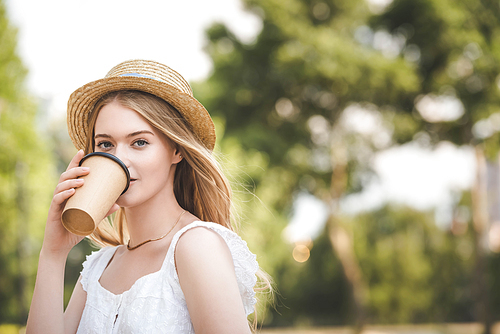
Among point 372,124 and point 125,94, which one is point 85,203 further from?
point 372,124

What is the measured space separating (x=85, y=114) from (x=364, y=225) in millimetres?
16954

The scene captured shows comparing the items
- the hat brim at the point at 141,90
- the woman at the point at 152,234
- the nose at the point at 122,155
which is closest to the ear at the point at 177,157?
the woman at the point at 152,234

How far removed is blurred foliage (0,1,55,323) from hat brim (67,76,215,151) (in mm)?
8188

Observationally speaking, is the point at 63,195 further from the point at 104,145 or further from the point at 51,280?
the point at 51,280

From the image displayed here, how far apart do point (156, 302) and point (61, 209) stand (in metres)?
0.46

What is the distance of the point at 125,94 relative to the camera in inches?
63.9

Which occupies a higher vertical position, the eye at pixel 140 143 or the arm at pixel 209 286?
the eye at pixel 140 143

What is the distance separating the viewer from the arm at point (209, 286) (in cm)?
129

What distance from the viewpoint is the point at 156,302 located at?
56.7 inches

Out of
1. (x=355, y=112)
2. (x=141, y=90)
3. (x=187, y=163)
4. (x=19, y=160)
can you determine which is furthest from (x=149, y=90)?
(x=355, y=112)

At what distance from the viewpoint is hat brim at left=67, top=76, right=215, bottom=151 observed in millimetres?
1599

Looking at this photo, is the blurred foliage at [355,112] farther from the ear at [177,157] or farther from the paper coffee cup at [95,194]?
the paper coffee cup at [95,194]

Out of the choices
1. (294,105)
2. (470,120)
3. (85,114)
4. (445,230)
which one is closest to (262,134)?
(294,105)

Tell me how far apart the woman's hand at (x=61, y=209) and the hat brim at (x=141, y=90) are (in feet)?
0.94
